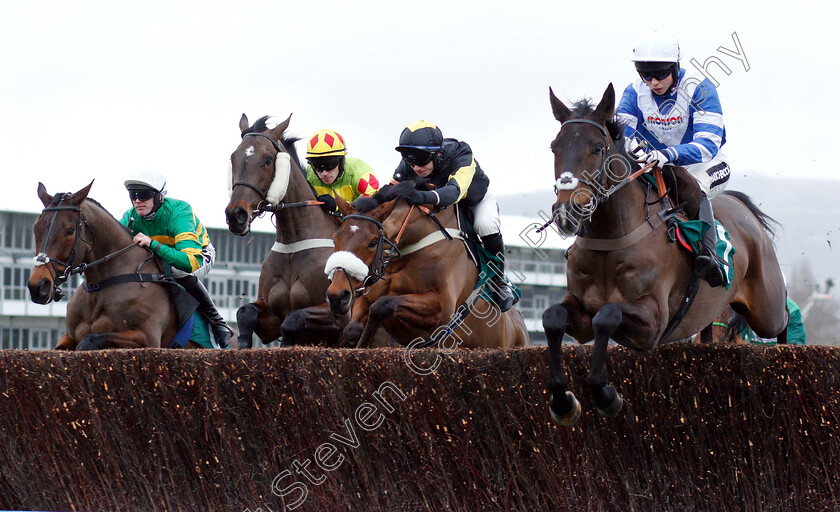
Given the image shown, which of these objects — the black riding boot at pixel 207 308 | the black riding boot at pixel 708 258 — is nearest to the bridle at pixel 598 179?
the black riding boot at pixel 708 258

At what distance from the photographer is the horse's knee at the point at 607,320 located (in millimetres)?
4508

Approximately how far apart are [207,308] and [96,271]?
936mm

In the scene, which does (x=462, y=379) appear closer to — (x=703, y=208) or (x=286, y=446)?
(x=286, y=446)

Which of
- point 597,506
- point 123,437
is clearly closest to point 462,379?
point 597,506

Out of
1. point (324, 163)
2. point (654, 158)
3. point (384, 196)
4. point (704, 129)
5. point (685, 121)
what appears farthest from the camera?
point (324, 163)

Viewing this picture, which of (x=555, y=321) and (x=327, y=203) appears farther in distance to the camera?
(x=327, y=203)

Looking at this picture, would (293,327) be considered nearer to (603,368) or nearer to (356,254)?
(356,254)

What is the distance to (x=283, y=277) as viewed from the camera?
22.3 ft

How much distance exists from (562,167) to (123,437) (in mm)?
2824

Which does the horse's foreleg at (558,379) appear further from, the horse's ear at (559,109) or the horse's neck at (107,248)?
the horse's neck at (107,248)

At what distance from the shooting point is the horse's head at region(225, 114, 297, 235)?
6426 millimetres

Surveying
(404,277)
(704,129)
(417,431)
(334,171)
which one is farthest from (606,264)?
(334,171)

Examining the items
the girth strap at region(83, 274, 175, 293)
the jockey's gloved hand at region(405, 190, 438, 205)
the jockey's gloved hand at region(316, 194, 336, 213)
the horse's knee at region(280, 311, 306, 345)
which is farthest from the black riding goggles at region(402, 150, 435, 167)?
the girth strap at region(83, 274, 175, 293)

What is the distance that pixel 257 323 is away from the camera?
22.1 ft
